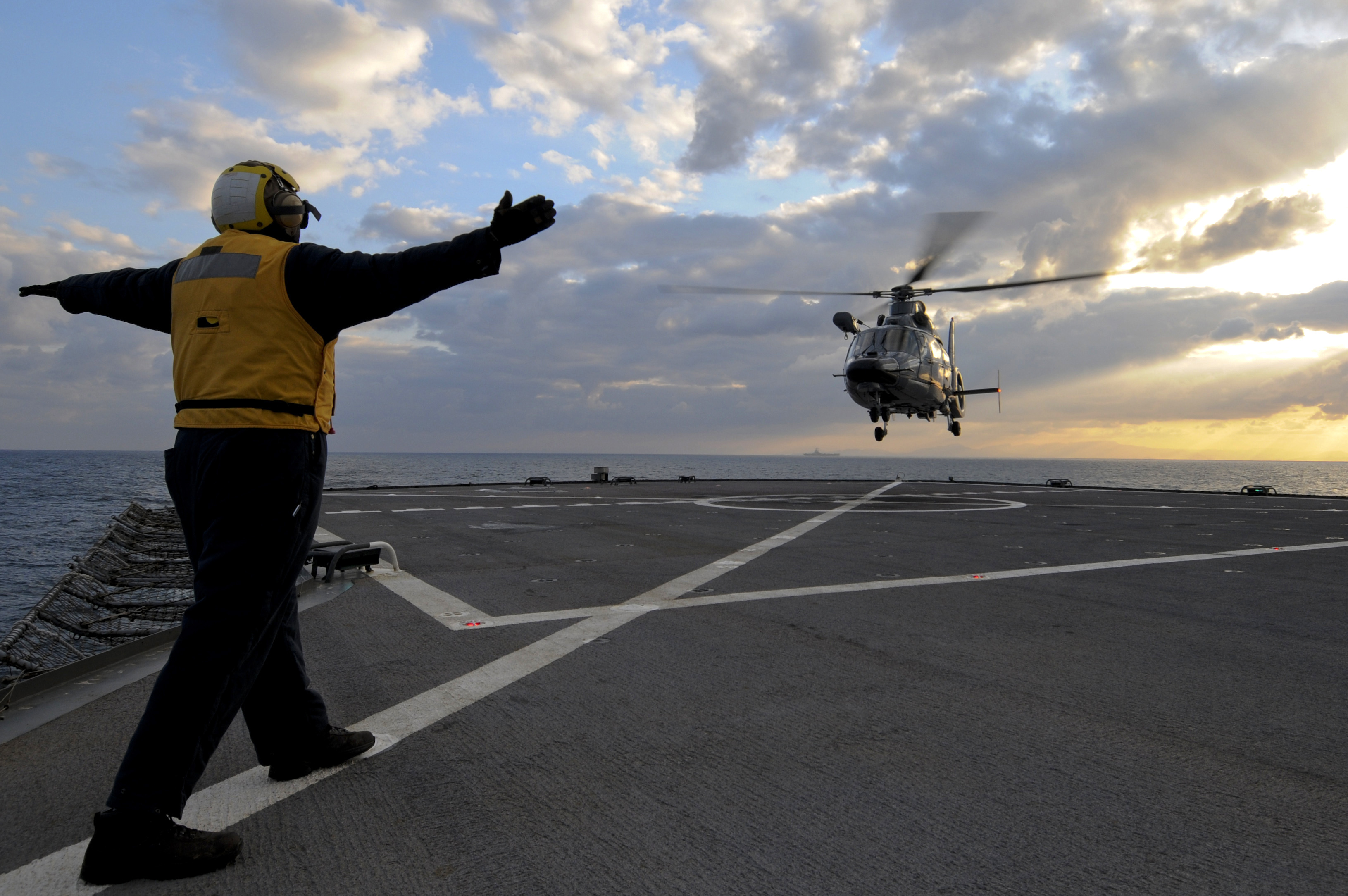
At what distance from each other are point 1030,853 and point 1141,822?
0.53m

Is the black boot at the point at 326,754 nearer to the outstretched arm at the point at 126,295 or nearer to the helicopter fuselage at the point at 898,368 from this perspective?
the outstretched arm at the point at 126,295

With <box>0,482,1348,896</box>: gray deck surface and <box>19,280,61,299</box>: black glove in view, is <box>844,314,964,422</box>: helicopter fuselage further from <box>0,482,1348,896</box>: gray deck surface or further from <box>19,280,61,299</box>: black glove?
<box>19,280,61,299</box>: black glove

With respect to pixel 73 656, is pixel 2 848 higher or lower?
higher

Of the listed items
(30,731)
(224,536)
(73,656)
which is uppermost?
(224,536)

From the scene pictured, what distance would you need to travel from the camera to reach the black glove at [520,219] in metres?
2.47

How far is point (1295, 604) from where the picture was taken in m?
6.65

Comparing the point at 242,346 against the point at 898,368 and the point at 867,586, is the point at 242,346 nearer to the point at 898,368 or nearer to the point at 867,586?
the point at 867,586

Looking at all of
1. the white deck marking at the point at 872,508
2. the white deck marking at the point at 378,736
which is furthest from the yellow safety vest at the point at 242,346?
the white deck marking at the point at 872,508

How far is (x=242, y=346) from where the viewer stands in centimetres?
259

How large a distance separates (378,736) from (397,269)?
7.02 feet

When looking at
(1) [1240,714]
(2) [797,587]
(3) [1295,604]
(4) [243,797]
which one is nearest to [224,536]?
(4) [243,797]

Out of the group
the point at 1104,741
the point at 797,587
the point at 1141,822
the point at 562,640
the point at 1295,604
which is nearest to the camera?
the point at 1141,822

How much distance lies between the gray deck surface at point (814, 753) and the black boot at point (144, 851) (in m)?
0.06

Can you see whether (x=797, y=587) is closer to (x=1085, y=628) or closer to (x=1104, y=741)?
(x=1085, y=628)
